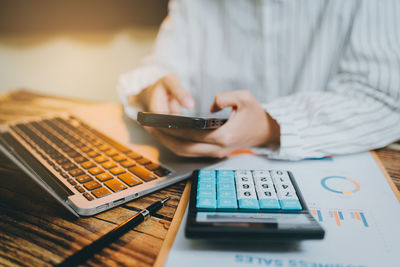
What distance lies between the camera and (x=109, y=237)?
27 centimetres

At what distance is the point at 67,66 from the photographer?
115 centimetres

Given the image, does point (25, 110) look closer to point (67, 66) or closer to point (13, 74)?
point (67, 66)

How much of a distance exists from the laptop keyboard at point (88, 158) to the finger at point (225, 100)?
0.41 ft

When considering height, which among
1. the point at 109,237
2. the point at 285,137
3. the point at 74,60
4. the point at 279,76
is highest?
the point at 74,60

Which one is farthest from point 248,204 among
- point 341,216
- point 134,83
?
point 134,83

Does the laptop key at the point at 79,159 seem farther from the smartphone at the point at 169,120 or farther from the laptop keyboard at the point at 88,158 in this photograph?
the smartphone at the point at 169,120

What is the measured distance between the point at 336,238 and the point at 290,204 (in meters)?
0.05

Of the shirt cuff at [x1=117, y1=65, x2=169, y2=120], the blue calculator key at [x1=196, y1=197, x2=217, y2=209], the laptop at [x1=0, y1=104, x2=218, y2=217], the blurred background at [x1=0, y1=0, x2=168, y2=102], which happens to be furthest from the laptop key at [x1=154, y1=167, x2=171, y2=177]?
the blurred background at [x1=0, y1=0, x2=168, y2=102]

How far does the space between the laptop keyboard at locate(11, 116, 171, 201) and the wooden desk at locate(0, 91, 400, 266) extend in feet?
0.10

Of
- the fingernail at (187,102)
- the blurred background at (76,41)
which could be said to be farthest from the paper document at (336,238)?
the blurred background at (76,41)

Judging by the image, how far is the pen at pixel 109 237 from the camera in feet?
0.81

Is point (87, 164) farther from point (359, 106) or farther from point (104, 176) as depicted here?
point (359, 106)

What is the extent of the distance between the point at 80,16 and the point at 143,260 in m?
1.04

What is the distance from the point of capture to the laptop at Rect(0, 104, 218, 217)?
33 centimetres
